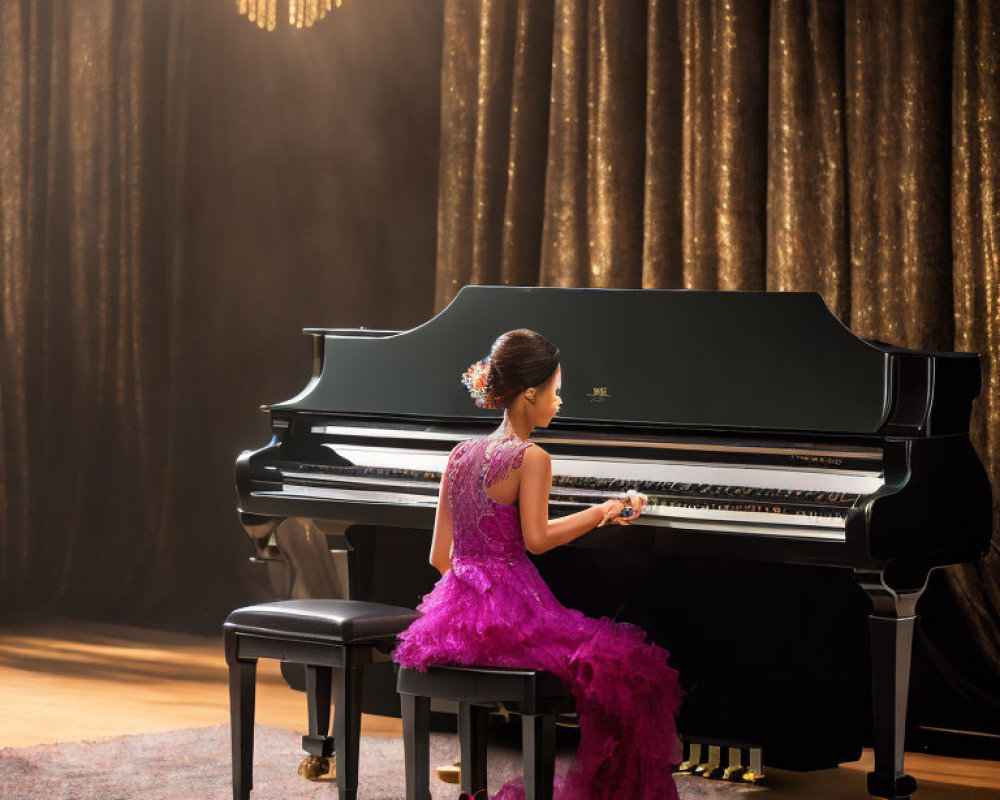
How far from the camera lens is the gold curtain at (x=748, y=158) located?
4.66 metres

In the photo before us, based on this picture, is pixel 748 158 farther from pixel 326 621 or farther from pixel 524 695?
pixel 524 695

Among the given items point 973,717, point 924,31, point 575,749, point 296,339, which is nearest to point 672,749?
point 575,749

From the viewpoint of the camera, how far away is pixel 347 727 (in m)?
3.56

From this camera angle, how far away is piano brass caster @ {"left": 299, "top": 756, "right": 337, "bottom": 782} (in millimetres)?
4109

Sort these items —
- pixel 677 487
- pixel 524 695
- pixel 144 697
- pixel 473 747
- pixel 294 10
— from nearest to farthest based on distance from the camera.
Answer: pixel 524 695 → pixel 473 747 → pixel 677 487 → pixel 294 10 → pixel 144 697

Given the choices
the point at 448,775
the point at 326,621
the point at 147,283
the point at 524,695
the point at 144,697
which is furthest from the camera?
the point at 147,283

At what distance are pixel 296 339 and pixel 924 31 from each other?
2.82 m

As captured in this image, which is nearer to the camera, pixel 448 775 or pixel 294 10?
pixel 448 775

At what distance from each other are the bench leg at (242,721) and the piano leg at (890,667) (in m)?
1.37

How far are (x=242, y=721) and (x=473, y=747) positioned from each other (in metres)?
0.64

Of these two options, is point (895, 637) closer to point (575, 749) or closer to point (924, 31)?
point (575, 749)

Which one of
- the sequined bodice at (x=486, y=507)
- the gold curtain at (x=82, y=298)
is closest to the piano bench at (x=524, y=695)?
the sequined bodice at (x=486, y=507)

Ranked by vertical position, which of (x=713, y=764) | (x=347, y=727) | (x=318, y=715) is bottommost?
(x=713, y=764)

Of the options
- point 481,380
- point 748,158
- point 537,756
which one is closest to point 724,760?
point 537,756
